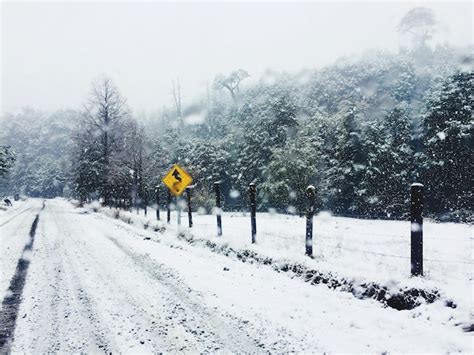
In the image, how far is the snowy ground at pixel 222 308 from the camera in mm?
4359

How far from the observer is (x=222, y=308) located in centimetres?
555

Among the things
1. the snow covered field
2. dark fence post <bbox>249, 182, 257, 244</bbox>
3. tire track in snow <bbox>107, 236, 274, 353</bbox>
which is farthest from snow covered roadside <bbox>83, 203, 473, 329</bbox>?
tire track in snow <bbox>107, 236, 274, 353</bbox>

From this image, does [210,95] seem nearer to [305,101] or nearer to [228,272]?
[305,101]

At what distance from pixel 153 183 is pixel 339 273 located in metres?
50.0

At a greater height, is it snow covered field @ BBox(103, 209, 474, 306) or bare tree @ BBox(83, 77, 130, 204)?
bare tree @ BBox(83, 77, 130, 204)

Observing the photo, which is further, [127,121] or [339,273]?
[127,121]

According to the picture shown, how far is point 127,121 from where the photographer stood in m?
39.4

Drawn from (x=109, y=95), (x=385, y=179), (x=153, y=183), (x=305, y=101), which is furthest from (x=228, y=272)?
(x=305, y=101)

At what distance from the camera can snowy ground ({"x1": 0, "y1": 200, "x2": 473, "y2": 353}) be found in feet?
14.3

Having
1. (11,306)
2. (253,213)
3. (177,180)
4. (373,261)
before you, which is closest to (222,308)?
(11,306)

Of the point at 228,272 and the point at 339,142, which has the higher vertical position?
the point at 339,142

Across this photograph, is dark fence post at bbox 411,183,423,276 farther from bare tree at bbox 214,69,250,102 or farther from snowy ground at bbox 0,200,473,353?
bare tree at bbox 214,69,250,102

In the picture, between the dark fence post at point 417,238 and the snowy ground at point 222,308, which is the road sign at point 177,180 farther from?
the dark fence post at point 417,238

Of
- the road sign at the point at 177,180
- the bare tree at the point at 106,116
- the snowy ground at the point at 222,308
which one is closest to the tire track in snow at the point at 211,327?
the snowy ground at the point at 222,308
